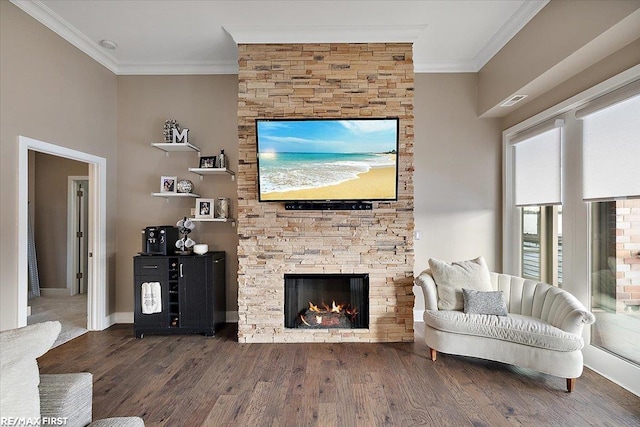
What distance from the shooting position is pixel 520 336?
8.86ft

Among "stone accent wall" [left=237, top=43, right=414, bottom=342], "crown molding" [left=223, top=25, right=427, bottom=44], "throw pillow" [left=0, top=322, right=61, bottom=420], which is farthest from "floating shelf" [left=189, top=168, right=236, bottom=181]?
"throw pillow" [left=0, top=322, right=61, bottom=420]

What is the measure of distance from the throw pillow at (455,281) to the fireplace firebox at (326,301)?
736 mm

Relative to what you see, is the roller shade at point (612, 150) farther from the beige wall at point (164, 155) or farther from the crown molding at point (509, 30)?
the beige wall at point (164, 155)

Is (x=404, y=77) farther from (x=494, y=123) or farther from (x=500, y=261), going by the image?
(x=500, y=261)

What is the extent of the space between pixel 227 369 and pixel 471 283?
7.85 ft

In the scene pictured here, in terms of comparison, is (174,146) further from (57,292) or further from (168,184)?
(57,292)

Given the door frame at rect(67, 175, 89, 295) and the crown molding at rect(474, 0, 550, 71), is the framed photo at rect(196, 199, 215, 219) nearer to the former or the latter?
the door frame at rect(67, 175, 89, 295)

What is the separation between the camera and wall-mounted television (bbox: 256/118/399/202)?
3.35 m

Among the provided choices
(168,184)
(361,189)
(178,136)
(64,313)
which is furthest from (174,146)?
(64,313)

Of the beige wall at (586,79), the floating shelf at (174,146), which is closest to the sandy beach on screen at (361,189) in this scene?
the floating shelf at (174,146)

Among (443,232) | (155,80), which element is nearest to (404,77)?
(443,232)

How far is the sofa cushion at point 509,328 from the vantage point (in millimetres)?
2562

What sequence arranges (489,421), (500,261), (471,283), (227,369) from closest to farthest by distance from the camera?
(489,421) → (227,369) → (471,283) → (500,261)

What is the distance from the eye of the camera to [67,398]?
1294mm
